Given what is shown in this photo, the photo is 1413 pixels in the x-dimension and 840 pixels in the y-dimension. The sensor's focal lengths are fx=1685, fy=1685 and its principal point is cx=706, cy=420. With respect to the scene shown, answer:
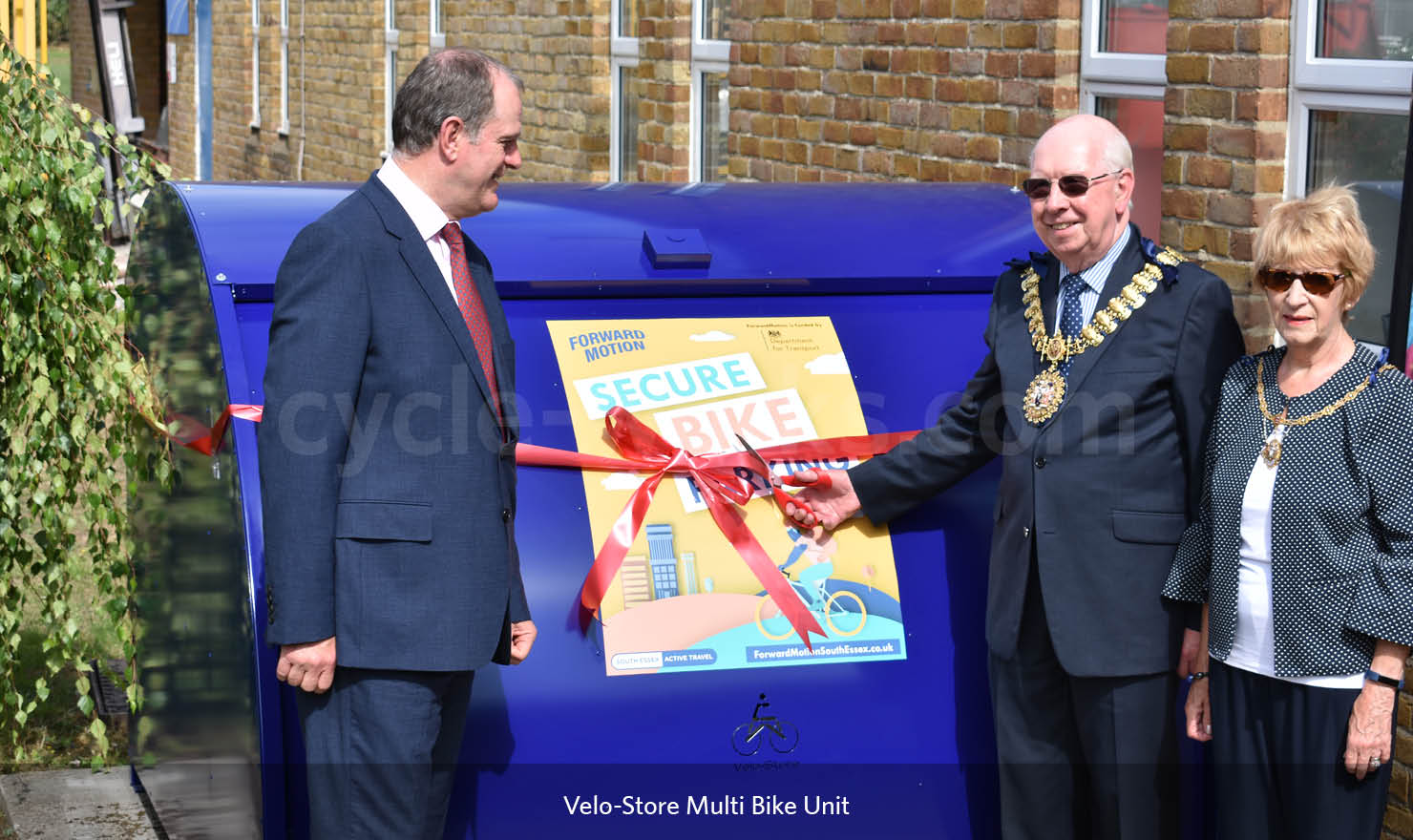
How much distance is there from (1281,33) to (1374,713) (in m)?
1.96

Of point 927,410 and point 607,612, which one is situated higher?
point 927,410

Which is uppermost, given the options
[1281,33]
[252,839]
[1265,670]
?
[1281,33]

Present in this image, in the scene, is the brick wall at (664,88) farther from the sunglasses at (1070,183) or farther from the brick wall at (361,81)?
the sunglasses at (1070,183)

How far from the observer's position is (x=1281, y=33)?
12.9 ft

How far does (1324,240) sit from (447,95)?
1365mm

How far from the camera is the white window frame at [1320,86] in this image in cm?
367

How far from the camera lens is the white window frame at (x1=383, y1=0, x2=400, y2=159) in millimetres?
11297

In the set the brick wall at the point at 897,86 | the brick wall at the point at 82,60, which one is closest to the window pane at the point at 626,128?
the brick wall at the point at 897,86

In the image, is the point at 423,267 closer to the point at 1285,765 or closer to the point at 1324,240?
the point at 1324,240

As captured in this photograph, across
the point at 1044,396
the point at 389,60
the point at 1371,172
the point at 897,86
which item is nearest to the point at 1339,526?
the point at 1044,396

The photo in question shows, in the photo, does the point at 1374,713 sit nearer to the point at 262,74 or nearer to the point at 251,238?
the point at 251,238

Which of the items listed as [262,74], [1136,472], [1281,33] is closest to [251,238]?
[1136,472]

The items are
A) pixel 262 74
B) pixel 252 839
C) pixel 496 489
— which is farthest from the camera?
pixel 262 74

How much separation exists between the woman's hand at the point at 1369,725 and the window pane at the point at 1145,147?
221cm
